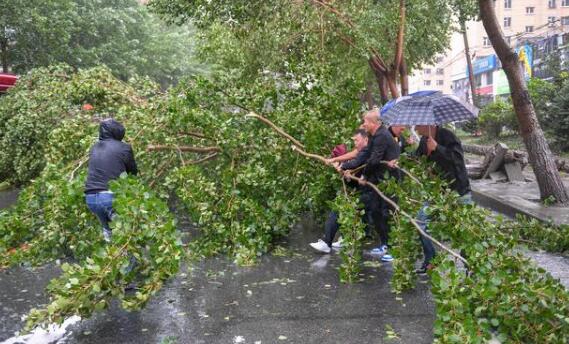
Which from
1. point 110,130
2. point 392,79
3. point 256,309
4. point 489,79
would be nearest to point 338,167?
point 256,309

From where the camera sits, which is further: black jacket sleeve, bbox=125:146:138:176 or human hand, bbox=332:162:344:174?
human hand, bbox=332:162:344:174

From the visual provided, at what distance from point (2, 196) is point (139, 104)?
22.6 feet

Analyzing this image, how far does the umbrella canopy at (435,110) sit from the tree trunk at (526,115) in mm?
4073

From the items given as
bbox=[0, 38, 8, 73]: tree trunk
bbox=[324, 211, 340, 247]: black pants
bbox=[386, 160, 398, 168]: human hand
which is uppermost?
bbox=[0, 38, 8, 73]: tree trunk

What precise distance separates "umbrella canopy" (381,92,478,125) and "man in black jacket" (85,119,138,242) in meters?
3.09

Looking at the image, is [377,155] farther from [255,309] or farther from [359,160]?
[255,309]

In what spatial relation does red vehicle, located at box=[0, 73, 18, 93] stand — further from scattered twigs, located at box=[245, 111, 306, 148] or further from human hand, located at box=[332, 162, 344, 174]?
human hand, located at box=[332, 162, 344, 174]

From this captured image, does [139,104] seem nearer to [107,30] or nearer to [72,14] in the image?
[72,14]

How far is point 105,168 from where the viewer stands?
591 cm

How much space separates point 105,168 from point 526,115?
7731 mm

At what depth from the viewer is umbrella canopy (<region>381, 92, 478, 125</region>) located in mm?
6879

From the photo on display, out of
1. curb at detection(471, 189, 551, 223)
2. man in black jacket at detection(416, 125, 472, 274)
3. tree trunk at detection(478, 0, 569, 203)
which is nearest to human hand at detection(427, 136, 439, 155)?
man in black jacket at detection(416, 125, 472, 274)

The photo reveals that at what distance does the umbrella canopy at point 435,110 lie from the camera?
688 centimetres

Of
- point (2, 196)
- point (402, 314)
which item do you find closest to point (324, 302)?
point (402, 314)
